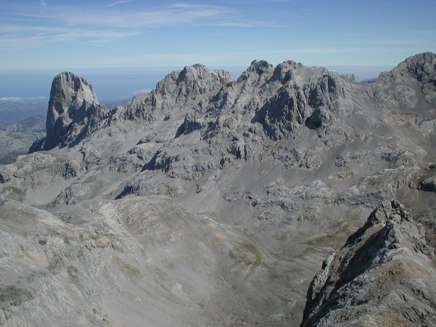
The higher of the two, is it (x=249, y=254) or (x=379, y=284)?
(x=379, y=284)

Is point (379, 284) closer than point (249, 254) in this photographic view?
Yes

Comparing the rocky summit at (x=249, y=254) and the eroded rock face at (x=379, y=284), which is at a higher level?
the eroded rock face at (x=379, y=284)

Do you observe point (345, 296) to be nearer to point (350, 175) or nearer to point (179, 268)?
point (179, 268)

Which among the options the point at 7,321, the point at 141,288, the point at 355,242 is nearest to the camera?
the point at 7,321

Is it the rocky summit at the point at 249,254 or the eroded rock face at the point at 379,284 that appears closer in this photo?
the eroded rock face at the point at 379,284

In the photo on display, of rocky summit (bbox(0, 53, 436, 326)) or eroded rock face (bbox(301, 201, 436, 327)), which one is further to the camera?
rocky summit (bbox(0, 53, 436, 326))

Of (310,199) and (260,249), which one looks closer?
(260,249)

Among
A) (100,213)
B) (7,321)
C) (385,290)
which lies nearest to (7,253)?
(7,321)

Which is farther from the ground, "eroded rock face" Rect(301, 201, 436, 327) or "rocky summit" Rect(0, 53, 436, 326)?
"eroded rock face" Rect(301, 201, 436, 327)
